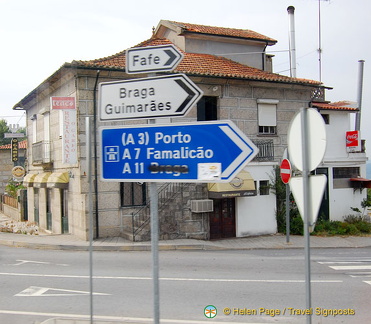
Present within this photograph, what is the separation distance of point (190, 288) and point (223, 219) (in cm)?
845

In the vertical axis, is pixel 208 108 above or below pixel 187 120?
above

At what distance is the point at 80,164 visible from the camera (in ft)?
50.5

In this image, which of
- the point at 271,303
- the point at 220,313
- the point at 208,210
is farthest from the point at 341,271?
the point at 208,210

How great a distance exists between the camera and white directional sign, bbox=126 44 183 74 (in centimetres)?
351

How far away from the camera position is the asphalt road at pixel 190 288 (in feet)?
21.9

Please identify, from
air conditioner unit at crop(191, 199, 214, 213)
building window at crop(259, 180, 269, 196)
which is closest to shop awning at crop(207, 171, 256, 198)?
air conditioner unit at crop(191, 199, 214, 213)

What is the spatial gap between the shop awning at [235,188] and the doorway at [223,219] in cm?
104

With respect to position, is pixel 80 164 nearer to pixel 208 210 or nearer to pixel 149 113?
pixel 208 210

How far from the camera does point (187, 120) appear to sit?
15.7 metres

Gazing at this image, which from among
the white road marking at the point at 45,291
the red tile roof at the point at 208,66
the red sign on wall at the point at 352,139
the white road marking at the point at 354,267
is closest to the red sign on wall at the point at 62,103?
the red tile roof at the point at 208,66

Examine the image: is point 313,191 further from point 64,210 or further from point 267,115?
point 64,210

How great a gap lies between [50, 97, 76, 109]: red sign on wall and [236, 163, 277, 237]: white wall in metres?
7.10

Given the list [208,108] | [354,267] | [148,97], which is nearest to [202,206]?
[208,108]

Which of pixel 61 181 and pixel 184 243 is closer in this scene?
pixel 184 243
